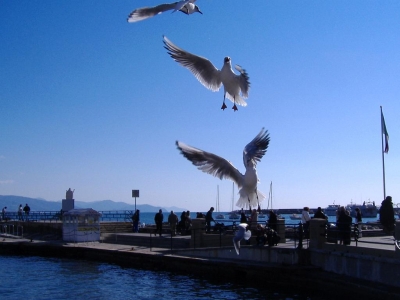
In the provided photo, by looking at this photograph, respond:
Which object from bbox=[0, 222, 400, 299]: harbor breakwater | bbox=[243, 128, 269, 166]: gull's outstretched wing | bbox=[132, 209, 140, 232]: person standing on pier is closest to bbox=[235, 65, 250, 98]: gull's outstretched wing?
bbox=[243, 128, 269, 166]: gull's outstretched wing

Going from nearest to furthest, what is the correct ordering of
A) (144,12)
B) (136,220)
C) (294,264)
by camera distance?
(144,12) < (294,264) < (136,220)

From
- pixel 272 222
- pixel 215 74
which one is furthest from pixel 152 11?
pixel 272 222

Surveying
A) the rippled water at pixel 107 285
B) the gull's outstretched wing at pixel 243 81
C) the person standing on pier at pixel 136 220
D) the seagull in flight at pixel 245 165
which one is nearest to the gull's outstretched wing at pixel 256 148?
the seagull in flight at pixel 245 165

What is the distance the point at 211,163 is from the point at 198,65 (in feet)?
10.7

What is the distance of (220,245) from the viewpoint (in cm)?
2256

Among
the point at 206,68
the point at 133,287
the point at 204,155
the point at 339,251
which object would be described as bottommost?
the point at 133,287

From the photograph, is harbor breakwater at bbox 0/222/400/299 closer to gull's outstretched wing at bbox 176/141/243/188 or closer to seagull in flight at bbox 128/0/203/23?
gull's outstretched wing at bbox 176/141/243/188

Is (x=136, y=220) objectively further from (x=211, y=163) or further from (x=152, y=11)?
(x=152, y=11)

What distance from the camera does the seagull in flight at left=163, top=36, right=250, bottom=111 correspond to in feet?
59.0

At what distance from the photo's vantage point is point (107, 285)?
2061cm

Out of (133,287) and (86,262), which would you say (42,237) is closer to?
(86,262)

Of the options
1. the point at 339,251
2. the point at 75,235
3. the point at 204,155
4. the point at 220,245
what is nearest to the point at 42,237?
the point at 75,235

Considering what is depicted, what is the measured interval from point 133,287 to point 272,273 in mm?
4767

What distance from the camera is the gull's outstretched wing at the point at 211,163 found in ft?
63.9
